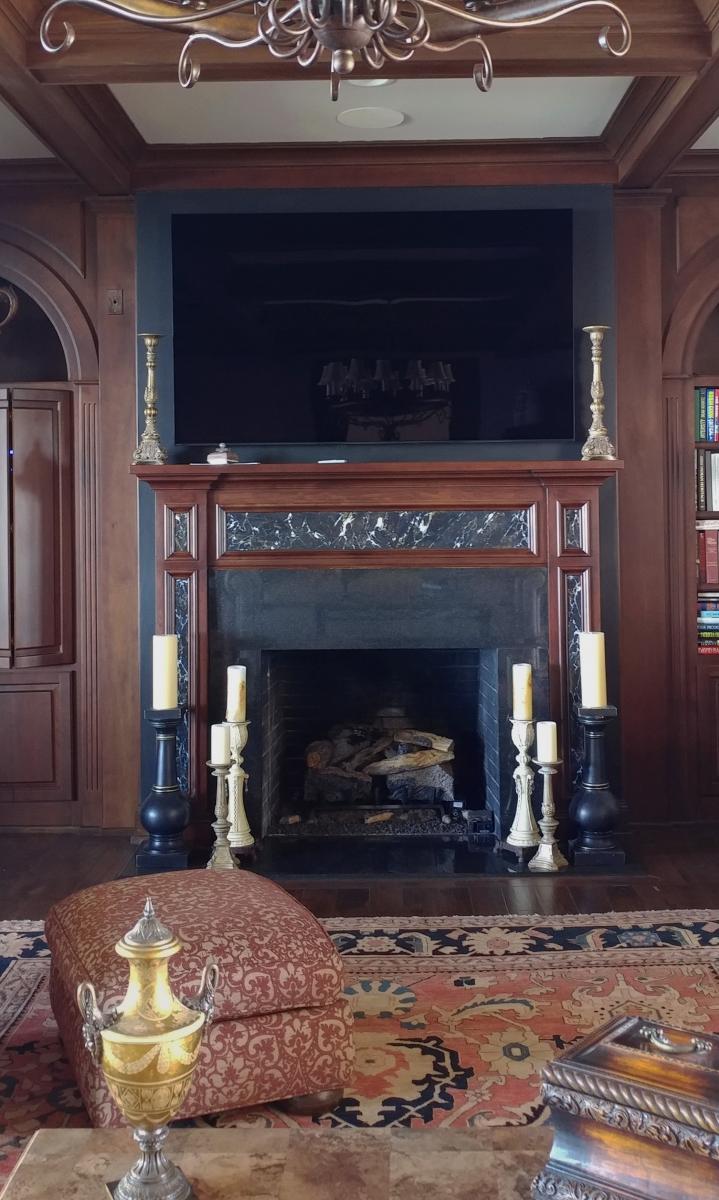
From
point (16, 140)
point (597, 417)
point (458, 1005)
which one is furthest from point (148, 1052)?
point (16, 140)

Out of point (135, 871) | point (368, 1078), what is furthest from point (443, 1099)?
point (135, 871)

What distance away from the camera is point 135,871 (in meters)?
4.03

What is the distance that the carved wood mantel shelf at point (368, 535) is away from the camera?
14.0 ft

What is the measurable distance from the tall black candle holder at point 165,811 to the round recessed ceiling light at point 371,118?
2.17m

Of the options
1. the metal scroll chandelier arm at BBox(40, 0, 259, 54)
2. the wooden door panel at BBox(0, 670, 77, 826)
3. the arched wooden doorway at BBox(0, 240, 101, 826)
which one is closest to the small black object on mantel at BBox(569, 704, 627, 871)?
the arched wooden doorway at BBox(0, 240, 101, 826)

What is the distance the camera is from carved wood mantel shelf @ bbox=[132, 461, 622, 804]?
425 cm

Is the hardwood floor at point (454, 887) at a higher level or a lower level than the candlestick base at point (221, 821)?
lower

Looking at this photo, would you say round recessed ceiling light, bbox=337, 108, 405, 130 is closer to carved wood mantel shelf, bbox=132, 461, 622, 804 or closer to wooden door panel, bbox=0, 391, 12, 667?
carved wood mantel shelf, bbox=132, 461, 622, 804

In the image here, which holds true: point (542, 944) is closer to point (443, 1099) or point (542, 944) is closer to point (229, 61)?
point (443, 1099)

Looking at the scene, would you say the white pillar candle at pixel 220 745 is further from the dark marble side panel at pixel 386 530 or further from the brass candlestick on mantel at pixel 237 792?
the dark marble side panel at pixel 386 530

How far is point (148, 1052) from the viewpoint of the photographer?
134 cm

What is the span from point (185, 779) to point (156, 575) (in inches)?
30.5

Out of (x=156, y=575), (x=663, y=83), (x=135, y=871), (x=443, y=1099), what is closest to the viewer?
(x=443, y=1099)

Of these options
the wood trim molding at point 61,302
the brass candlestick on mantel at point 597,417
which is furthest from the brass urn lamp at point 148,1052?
the wood trim molding at point 61,302
